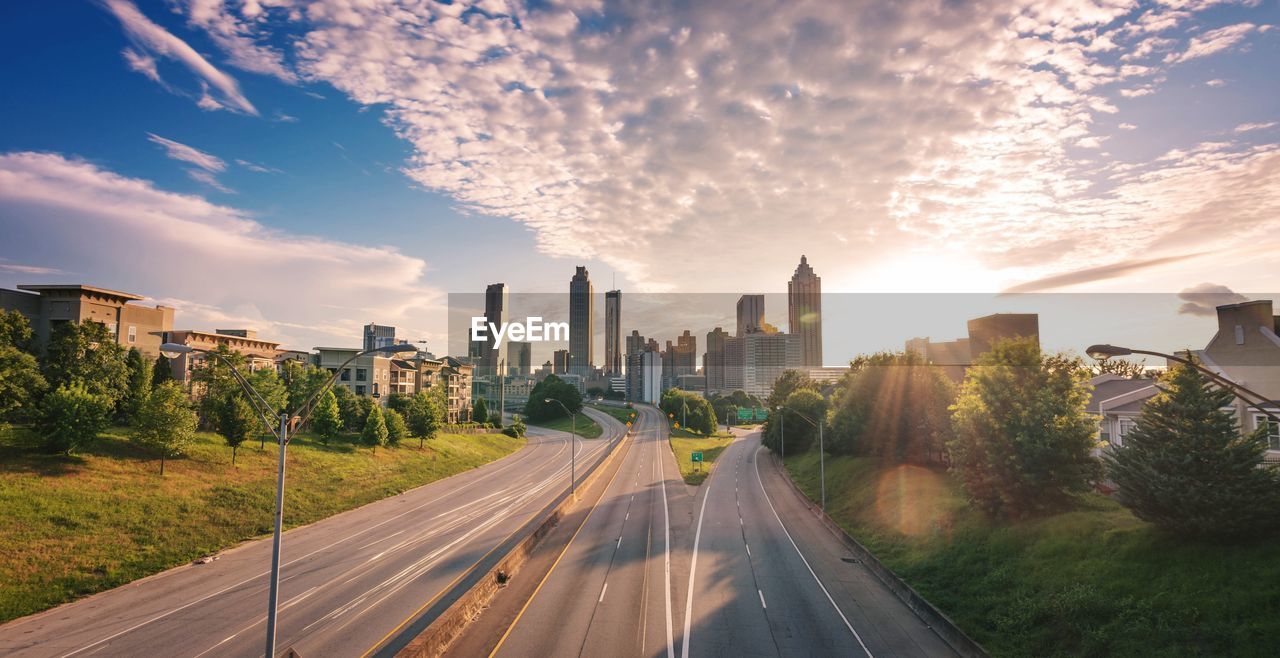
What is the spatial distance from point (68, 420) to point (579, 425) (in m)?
109

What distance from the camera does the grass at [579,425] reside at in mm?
132125

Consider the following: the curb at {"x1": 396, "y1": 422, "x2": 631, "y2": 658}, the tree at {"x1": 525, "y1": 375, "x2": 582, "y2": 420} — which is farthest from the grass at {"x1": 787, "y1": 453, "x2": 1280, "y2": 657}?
the tree at {"x1": 525, "y1": 375, "x2": 582, "y2": 420}

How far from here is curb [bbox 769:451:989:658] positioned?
22203 millimetres

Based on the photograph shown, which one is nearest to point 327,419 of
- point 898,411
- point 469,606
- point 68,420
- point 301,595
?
point 68,420

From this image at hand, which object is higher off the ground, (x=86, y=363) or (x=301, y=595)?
(x=86, y=363)

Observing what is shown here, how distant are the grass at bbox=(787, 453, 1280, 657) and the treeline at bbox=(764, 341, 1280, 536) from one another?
4.14ft

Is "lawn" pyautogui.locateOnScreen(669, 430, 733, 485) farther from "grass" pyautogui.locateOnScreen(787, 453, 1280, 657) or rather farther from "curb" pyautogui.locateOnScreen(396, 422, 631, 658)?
"grass" pyautogui.locateOnScreen(787, 453, 1280, 657)

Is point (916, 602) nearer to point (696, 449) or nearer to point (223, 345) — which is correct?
point (696, 449)

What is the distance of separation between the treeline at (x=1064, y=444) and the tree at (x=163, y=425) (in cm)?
5749

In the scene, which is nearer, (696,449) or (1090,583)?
(1090,583)

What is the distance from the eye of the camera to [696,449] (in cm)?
10475

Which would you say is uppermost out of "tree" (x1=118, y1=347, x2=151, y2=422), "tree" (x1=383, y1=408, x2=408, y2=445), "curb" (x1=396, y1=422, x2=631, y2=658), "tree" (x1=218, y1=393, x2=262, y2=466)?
"tree" (x1=118, y1=347, x2=151, y2=422)

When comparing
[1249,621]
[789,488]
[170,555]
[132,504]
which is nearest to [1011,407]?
[1249,621]

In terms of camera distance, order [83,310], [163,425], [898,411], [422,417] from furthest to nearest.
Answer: [422,417] → [83,310] → [898,411] → [163,425]
